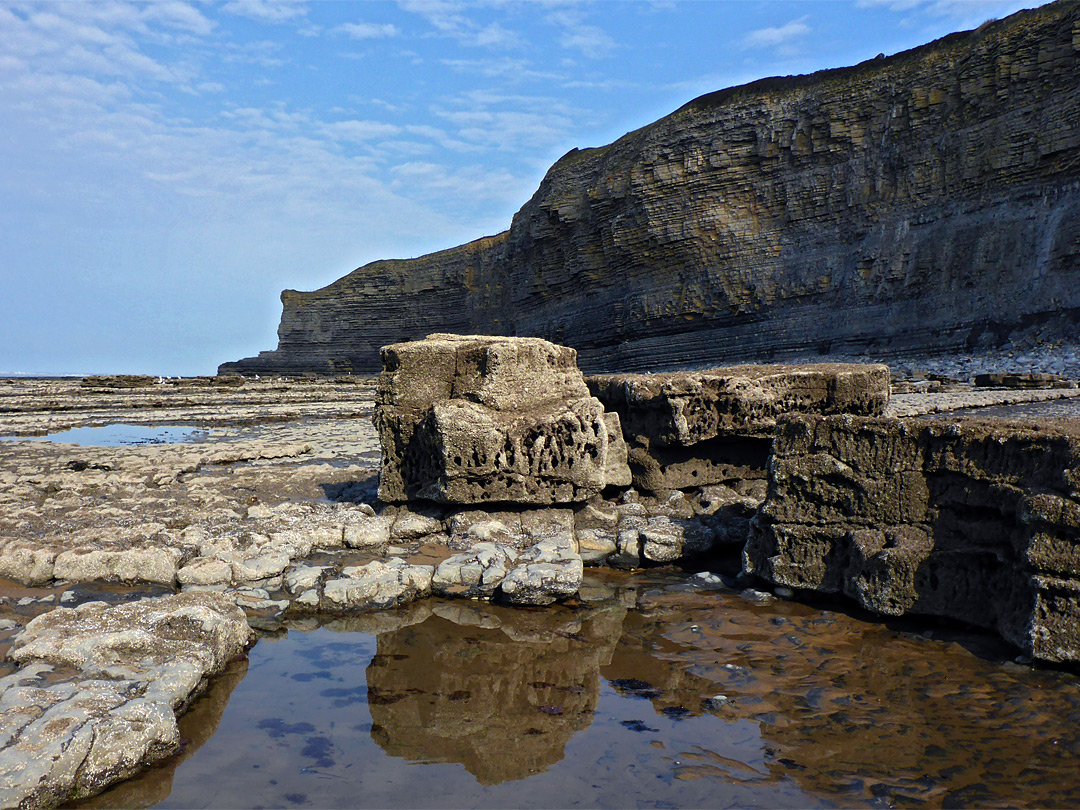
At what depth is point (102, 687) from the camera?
2.67 meters

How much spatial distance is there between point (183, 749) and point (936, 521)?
135 inches

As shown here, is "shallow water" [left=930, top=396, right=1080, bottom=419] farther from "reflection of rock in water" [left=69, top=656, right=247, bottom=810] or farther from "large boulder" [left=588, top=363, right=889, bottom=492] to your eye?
"reflection of rock in water" [left=69, top=656, right=247, bottom=810]

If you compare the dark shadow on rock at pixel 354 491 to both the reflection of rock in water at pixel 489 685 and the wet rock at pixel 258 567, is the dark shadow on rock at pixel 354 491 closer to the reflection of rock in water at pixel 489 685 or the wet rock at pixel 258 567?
the wet rock at pixel 258 567

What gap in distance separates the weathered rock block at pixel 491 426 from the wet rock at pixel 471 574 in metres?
0.71

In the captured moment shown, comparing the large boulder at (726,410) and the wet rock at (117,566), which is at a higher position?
the large boulder at (726,410)

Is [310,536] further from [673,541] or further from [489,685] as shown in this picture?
[673,541]

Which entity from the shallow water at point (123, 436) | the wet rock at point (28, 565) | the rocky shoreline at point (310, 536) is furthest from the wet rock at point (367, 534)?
the shallow water at point (123, 436)

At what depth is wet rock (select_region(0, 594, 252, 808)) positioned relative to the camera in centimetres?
225

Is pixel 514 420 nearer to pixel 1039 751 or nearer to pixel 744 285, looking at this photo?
pixel 1039 751

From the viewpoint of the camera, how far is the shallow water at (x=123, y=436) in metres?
11.3

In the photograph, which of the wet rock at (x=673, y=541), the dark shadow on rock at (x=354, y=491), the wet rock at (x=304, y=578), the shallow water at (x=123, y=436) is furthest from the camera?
the shallow water at (x=123, y=436)

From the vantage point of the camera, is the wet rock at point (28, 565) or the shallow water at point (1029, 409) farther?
the shallow water at point (1029, 409)

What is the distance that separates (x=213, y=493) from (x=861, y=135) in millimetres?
26366

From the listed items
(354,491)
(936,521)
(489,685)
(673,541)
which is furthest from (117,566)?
(936,521)
